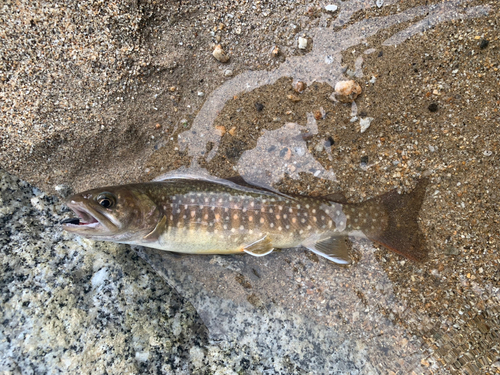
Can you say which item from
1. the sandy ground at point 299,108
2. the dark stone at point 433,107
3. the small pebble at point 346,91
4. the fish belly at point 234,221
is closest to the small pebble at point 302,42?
the sandy ground at point 299,108

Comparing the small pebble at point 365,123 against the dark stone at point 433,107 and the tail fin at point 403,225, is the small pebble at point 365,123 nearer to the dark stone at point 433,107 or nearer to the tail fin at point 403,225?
the dark stone at point 433,107

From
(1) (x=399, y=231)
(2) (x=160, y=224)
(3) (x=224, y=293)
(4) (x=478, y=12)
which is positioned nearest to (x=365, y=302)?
(1) (x=399, y=231)

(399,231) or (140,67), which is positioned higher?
(140,67)

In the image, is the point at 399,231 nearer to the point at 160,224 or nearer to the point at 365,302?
the point at 365,302

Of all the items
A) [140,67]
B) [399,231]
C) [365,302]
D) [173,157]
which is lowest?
[365,302]

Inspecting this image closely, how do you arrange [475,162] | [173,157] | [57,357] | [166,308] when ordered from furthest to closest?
1. [173,157]
2. [475,162]
3. [166,308]
4. [57,357]

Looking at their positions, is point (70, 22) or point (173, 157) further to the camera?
point (173, 157)
